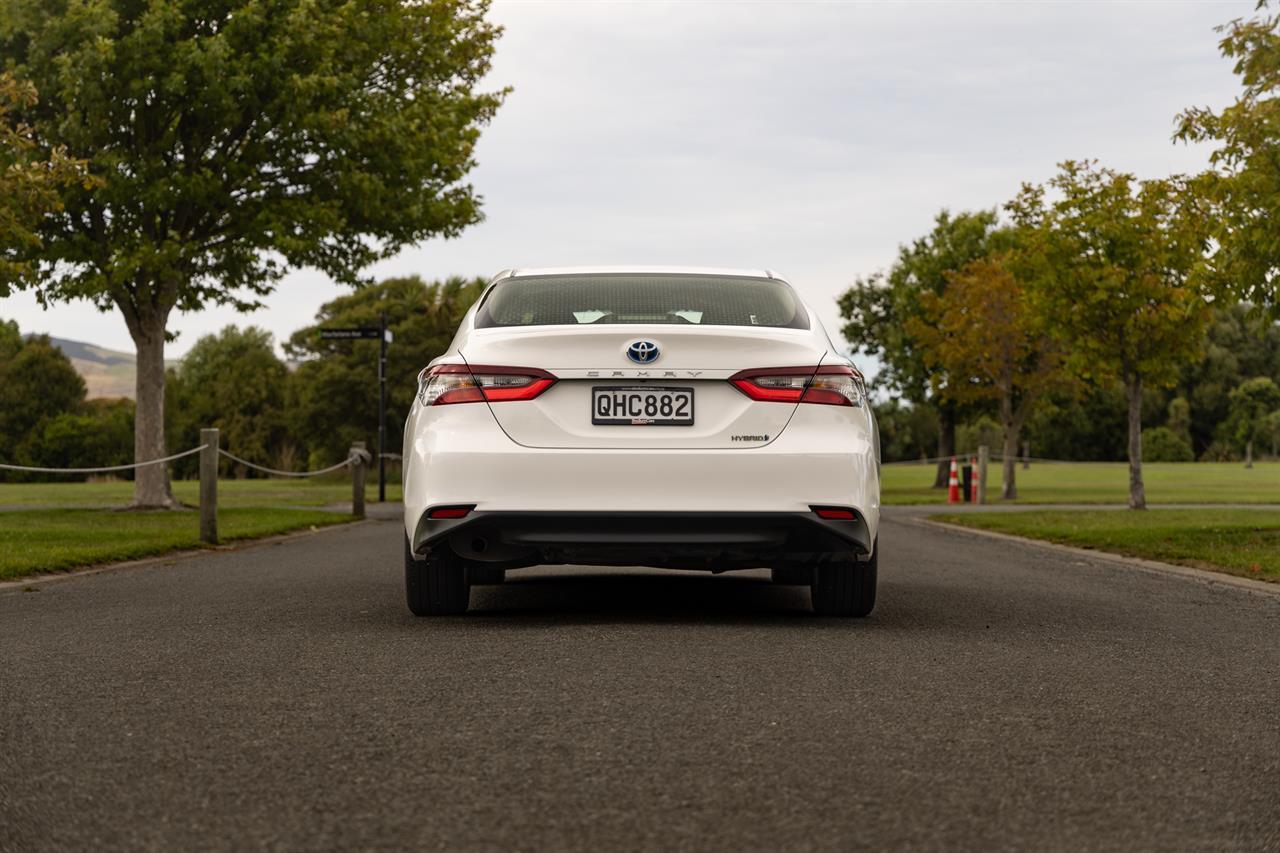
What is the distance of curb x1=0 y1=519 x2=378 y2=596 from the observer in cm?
995

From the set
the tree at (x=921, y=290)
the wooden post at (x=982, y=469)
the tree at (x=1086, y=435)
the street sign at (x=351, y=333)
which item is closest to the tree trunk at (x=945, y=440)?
the tree at (x=921, y=290)

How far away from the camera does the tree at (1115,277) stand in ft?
89.7

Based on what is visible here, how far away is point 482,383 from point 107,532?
10.3 m

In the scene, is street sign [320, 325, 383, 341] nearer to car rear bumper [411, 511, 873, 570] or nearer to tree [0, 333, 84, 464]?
car rear bumper [411, 511, 873, 570]

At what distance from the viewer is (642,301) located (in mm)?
7461

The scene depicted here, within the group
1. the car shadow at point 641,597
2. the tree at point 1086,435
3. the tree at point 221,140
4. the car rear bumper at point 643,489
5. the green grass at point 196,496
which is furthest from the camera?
the tree at point 1086,435

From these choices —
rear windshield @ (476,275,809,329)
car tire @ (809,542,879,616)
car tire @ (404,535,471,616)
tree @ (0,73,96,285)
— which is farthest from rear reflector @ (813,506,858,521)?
tree @ (0,73,96,285)

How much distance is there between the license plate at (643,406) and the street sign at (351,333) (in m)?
20.1

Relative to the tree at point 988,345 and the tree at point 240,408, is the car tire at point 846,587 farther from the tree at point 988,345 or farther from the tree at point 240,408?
the tree at point 240,408

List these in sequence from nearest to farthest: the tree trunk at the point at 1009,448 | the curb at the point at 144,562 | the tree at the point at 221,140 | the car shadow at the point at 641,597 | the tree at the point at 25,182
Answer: the car shadow at the point at 641,597
the curb at the point at 144,562
the tree at the point at 25,182
the tree at the point at 221,140
the tree trunk at the point at 1009,448

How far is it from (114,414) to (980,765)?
81040mm

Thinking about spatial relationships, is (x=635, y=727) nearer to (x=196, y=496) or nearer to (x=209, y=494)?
(x=209, y=494)

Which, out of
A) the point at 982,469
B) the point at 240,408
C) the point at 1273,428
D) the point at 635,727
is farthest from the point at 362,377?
the point at 635,727

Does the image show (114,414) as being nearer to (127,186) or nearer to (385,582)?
(127,186)
